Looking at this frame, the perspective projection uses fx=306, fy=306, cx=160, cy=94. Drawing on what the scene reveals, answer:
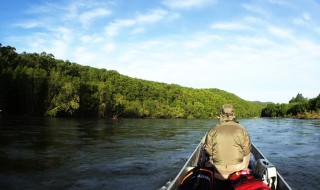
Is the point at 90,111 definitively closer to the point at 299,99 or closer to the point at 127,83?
the point at 127,83

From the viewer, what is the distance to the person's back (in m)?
5.95

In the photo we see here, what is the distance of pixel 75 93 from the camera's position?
69.6m

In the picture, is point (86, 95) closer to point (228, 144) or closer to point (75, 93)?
point (75, 93)

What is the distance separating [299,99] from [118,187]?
17924 cm

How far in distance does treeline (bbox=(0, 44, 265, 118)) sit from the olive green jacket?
205 feet

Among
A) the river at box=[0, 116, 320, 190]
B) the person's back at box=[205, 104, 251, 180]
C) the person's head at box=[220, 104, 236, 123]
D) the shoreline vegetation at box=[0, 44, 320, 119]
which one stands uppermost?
the shoreline vegetation at box=[0, 44, 320, 119]

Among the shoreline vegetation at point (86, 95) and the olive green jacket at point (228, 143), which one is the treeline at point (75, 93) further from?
the olive green jacket at point (228, 143)

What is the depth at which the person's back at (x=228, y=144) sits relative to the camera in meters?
5.95

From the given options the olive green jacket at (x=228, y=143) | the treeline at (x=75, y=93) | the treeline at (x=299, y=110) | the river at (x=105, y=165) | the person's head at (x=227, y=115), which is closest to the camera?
the olive green jacket at (x=228, y=143)

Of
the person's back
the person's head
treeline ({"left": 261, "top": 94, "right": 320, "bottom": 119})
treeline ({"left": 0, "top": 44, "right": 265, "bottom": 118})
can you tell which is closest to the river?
the person's back

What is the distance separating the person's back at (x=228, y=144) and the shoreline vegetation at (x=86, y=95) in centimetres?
6243

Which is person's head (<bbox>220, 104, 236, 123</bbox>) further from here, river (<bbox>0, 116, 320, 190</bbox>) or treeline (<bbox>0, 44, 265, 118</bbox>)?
treeline (<bbox>0, 44, 265, 118</bbox>)

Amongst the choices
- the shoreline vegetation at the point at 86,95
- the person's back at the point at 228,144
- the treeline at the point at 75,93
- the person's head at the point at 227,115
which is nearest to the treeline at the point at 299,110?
the shoreline vegetation at the point at 86,95

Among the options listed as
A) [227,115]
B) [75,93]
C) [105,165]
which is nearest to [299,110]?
[75,93]
